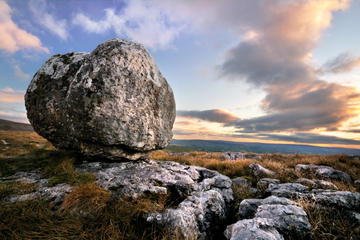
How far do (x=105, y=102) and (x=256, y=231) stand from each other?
5398 millimetres

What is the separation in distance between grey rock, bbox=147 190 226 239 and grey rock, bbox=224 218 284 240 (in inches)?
32.5

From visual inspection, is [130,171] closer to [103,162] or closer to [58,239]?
[103,162]

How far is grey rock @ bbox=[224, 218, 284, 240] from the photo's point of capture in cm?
251

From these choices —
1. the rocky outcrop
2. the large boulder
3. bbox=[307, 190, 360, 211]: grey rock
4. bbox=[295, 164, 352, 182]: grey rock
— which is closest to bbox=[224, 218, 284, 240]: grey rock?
the rocky outcrop

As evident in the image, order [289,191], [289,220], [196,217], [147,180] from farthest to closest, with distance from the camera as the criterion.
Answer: [147,180]
[289,191]
[196,217]
[289,220]

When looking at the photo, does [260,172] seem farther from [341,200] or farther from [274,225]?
[274,225]

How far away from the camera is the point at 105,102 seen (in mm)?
5469

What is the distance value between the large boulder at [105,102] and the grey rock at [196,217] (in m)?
3.19

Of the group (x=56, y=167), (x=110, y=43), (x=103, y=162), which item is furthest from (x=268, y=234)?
(x=110, y=43)

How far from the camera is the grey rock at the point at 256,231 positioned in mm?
2508

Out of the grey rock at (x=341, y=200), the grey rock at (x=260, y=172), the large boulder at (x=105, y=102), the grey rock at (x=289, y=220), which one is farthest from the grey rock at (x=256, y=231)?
the grey rock at (x=260, y=172)

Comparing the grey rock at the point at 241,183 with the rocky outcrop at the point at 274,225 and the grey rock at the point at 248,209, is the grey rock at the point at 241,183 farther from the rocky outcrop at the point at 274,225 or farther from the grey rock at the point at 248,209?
the rocky outcrop at the point at 274,225

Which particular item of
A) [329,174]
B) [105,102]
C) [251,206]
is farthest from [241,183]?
[105,102]

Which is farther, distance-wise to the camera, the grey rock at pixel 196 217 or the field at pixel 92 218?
the grey rock at pixel 196 217
